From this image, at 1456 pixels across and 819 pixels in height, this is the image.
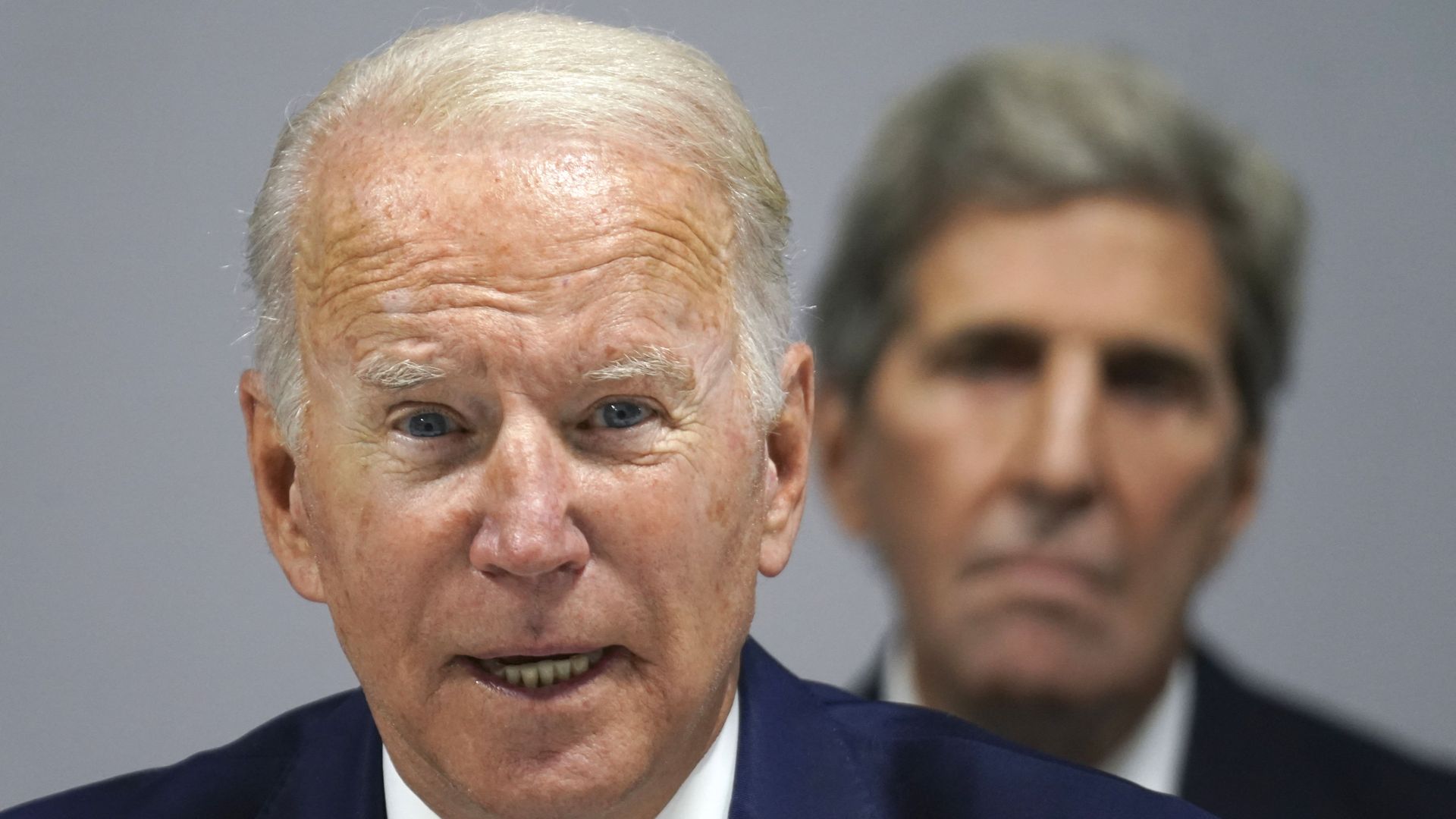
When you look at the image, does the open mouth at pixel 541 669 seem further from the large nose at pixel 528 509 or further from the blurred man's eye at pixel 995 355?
the blurred man's eye at pixel 995 355

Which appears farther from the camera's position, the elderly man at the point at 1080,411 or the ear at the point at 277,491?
the elderly man at the point at 1080,411

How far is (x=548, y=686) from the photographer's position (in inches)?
71.3

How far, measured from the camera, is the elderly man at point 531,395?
1.76m

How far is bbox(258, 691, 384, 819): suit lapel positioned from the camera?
210 centimetres

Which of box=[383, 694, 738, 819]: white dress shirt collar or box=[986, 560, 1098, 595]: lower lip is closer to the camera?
box=[383, 694, 738, 819]: white dress shirt collar

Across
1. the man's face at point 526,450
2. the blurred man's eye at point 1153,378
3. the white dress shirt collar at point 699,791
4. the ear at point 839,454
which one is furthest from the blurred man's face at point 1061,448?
the man's face at point 526,450

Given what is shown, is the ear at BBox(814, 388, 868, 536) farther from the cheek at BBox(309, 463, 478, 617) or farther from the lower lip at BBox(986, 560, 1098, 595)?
the cheek at BBox(309, 463, 478, 617)

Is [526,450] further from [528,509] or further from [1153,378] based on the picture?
[1153,378]

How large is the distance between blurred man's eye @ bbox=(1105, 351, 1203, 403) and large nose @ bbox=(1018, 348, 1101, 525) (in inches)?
1.8

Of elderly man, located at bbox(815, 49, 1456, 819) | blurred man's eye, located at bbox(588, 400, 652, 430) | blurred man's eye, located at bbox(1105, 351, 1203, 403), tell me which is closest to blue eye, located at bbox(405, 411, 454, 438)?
blurred man's eye, located at bbox(588, 400, 652, 430)

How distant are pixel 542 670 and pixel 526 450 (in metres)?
0.25

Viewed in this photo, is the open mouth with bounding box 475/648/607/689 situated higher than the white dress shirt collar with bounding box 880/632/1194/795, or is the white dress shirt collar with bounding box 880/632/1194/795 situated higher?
the open mouth with bounding box 475/648/607/689

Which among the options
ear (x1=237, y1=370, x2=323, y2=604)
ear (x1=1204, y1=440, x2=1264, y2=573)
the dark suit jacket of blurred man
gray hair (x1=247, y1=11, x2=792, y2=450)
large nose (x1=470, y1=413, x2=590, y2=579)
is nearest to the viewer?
large nose (x1=470, y1=413, x2=590, y2=579)

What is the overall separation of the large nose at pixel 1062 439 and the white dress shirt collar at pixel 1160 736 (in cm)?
44
